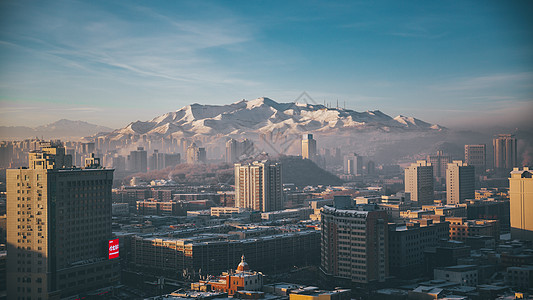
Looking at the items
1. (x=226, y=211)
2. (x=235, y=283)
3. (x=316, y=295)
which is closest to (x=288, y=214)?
(x=226, y=211)

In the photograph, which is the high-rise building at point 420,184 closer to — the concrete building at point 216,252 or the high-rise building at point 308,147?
the concrete building at point 216,252

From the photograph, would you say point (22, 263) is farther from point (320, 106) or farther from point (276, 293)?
point (320, 106)

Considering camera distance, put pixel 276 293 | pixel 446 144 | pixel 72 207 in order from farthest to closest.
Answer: pixel 446 144 → pixel 72 207 → pixel 276 293

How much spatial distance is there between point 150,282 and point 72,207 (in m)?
4.09

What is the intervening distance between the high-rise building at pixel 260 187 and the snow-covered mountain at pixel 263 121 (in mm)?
23924

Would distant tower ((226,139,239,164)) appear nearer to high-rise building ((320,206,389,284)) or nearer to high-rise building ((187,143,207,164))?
high-rise building ((187,143,207,164))

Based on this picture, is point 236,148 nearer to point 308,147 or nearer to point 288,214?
point 308,147

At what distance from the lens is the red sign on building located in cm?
1955

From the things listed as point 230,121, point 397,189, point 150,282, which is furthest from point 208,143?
point 150,282

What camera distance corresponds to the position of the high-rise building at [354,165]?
6588 centimetres

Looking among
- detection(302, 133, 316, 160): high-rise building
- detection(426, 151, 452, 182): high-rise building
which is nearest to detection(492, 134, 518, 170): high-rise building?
detection(426, 151, 452, 182): high-rise building

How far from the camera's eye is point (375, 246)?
19062mm

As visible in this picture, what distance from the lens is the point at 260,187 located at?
38125 millimetres

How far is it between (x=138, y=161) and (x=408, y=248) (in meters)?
41.9
